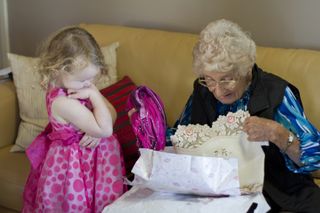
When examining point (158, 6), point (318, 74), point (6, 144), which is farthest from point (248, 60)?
point (6, 144)

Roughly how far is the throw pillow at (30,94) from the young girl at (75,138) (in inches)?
18.3

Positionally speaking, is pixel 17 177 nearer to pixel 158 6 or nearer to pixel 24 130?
pixel 24 130

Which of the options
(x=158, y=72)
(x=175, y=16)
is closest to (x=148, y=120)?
(x=158, y=72)

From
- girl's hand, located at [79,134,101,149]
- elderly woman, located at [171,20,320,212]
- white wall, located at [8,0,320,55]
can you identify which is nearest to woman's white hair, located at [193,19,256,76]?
elderly woman, located at [171,20,320,212]

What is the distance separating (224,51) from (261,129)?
27cm

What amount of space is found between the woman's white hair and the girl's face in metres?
0.33

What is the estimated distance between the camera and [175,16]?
8.16ft

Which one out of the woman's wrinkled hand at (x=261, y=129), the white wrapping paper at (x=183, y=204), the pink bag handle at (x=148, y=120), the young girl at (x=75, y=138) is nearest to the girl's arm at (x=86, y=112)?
the young girl at (x=75, y=138)

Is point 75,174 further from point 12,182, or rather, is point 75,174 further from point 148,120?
point 12,182

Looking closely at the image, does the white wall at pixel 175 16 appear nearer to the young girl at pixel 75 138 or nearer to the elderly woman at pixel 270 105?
the elderly woman at pixel 270 105

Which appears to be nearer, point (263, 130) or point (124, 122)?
point (263, 130)

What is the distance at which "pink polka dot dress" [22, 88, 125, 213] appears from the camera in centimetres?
173

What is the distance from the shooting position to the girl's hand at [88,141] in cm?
172

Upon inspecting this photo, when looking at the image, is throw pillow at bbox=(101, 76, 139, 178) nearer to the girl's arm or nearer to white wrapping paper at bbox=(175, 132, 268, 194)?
the girl's arm
